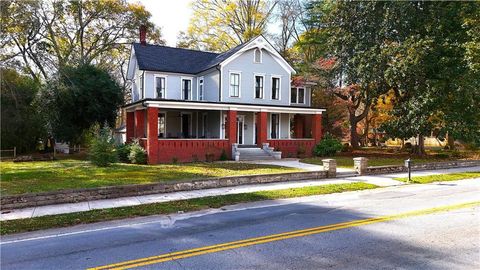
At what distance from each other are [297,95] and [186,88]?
1013 centimetres

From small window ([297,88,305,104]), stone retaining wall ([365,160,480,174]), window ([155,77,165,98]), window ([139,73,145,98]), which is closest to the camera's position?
stone retaining wall ([365,160,480,174])

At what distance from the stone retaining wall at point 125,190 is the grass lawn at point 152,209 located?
69.9 inches

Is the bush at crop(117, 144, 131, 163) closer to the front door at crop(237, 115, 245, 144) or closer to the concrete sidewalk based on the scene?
the front door at crop(237, 115, 245, 144)

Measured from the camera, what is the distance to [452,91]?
24453 mm

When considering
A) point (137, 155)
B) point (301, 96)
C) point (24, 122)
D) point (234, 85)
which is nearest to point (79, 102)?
point (24, 122)

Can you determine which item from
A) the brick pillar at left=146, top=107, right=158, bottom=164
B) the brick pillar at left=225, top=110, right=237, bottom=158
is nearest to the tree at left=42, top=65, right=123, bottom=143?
the brick pillar at left=146, top=107, right=158, bottom=164

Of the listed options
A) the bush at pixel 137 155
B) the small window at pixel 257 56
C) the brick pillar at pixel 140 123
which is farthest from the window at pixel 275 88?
the bush at pixel 137 155

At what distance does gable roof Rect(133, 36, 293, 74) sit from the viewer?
27520mm

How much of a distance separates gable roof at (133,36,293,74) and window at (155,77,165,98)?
76cm

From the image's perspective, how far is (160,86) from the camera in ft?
90.9

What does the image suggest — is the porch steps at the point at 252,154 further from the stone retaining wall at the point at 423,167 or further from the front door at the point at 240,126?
the stone retaining wall at the point at 423,167

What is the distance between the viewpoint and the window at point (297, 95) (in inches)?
1280

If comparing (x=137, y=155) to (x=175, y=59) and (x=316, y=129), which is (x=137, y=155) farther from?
(x=316, y=129)

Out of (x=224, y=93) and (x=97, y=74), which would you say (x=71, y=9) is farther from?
(x=224, y=93)
